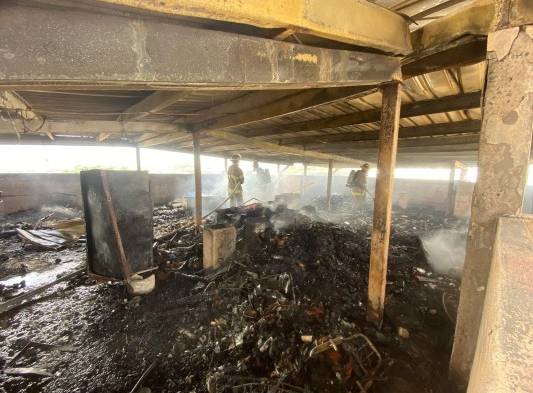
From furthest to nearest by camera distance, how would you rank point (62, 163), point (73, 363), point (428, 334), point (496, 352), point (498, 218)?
point (62, 163) < point (428, 334) < point (73, 363) < point (498, 218) < point (496, 352)

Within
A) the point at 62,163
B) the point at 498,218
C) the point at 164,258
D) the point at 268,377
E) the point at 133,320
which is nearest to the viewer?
the point at 498,218

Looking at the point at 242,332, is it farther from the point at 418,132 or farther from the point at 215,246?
the point at 418,132

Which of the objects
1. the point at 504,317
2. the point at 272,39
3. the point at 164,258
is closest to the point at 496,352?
the point at 504,317

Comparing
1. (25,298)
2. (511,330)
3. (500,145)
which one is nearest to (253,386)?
(511,330)

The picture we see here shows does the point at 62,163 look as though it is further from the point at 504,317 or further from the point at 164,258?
the point at 504,317

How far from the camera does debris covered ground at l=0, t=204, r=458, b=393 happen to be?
2268 millimetres

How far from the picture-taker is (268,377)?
226cm

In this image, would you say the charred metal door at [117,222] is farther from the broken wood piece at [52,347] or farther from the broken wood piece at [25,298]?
the broken wood piece at [52,347]

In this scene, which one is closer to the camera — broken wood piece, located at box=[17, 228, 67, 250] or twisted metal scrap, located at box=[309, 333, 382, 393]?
twisted metal scrap, located at box=[309, 333, 382, 393]

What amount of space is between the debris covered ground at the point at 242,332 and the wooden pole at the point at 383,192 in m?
0.53

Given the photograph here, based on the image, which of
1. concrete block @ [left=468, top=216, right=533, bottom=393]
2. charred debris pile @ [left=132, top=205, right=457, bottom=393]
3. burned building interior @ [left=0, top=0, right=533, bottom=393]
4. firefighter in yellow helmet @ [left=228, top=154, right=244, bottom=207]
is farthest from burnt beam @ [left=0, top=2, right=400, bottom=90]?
firefighter in yellow helmet @ [left=228, top=154, right=244, bottom=207]

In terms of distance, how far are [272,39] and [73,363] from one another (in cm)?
386

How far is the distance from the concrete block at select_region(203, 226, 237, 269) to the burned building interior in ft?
0.14

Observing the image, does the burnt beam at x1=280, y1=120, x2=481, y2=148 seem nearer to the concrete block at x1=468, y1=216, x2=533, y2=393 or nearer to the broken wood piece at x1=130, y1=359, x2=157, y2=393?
the concrete block at x1=468, y1=216, x2=533, y2=393
